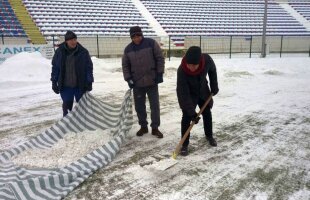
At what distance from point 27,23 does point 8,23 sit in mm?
1406

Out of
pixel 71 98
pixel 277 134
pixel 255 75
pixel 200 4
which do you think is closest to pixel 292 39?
pixel 200 4

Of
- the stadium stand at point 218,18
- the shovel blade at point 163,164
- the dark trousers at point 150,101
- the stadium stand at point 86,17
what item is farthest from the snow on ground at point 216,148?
the stadium stand at point 218,18

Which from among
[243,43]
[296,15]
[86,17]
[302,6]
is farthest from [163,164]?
[302,6]

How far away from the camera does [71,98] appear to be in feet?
18.3

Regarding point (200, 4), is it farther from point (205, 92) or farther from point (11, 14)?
point (205, 92)

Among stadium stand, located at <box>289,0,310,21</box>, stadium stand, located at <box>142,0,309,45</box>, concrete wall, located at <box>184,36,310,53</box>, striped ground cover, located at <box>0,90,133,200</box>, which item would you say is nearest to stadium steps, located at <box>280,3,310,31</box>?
stadium stand, located at <box>289,0,310,21</box>

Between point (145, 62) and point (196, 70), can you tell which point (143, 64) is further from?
point (196, 70)

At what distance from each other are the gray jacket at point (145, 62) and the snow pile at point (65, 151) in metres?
1.08

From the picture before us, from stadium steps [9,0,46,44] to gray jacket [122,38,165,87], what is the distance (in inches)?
773

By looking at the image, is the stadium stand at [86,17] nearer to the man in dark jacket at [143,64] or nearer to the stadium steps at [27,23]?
the stadium steps at [27,23]

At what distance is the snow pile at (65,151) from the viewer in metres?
4.42

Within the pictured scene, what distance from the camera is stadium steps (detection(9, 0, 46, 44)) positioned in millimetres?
23866

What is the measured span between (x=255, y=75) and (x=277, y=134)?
7.84 metres

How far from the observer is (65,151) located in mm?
4727
